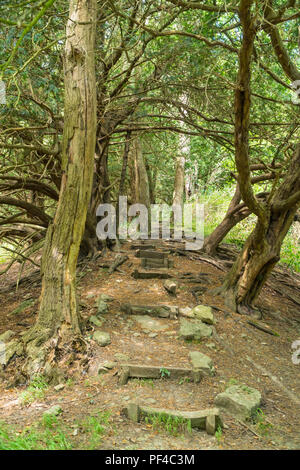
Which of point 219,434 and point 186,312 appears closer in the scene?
point 219,434

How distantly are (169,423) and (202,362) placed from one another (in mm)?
1262

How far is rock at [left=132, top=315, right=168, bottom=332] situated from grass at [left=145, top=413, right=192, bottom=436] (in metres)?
2.05

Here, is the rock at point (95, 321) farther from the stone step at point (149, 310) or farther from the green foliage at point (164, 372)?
the green foliage at point (164, 372)

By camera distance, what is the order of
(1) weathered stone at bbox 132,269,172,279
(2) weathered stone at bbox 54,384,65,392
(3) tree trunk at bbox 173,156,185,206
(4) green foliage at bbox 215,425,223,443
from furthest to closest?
(3) tree trunk at bbox 173,156,185,206 < (1) weathered stone at bbox 132,269,172,279 < (2) weathered stone at bbox 54,384,65,392 < (4) green foliage at bbox 215,425,223,443

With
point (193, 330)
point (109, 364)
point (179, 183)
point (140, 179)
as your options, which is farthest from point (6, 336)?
point (179, 183)

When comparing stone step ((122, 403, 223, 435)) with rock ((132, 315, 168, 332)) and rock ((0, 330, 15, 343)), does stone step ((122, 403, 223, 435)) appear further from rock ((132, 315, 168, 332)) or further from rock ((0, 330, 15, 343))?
rock ((0, 330, 15, 343))

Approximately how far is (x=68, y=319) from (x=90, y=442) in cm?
173

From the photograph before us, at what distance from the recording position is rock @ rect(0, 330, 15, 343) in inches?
189

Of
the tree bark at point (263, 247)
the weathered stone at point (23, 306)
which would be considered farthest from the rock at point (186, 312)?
the weathered stone at point (23, 306)

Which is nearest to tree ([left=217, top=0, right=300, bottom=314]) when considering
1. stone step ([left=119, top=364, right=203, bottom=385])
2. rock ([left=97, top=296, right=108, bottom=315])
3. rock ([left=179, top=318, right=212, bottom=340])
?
rock ([left=179, top=318, right=212, bottom=340])

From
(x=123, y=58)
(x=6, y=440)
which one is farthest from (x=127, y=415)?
(x=123, y=58)

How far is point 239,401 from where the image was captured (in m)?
3.48

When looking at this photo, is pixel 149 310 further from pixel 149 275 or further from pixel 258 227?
pixel 258 227
